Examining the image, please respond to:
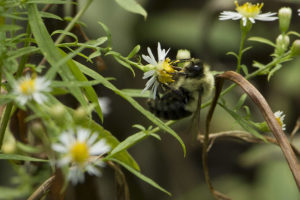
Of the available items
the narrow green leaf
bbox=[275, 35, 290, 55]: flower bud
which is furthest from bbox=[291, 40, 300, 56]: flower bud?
the narrow green leaf

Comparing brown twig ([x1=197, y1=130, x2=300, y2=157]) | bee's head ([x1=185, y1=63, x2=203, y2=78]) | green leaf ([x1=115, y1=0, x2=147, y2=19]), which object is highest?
green leaf ([x1=115, y1=0, x2=147, y2=19])

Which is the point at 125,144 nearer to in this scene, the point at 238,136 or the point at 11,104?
the point at 11,104

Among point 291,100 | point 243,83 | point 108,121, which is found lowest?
point 108,121

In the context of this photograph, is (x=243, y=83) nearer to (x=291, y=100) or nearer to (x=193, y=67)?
(x=193, y=67)

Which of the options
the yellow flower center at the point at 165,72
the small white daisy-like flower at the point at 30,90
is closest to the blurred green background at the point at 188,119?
the yellow flower center at the point at 165,72

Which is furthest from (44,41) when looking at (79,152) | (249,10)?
(249,10)

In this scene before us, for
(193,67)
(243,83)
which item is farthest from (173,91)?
(243,83)

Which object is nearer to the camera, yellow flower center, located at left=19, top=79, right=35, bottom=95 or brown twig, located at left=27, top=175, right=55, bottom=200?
yellow flower center, located at left=19, top=79, right=35, bottom=95

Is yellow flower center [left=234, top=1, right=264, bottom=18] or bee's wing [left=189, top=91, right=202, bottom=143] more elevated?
yellow flower center [left=234, top=1, right=264, bottom=18]

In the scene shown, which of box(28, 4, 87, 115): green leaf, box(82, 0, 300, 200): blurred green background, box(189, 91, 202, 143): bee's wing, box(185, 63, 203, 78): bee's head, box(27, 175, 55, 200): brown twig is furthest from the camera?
box(82, 0, 300, 200): blurred green background

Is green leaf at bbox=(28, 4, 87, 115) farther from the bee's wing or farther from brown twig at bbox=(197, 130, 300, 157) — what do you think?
brown twig at bbox=(197, 130, 300, 157)
